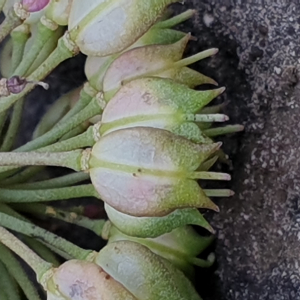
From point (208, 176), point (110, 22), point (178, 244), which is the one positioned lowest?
point (178, 244)

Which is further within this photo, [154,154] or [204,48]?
[204,48]

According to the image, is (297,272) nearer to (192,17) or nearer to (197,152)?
(197,152)

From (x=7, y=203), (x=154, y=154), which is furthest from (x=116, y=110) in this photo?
(x=7, y=203)

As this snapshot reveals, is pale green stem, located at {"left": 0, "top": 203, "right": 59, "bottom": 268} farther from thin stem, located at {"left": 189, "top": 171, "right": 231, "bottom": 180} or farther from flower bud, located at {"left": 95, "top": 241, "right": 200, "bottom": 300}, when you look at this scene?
thin stem, located at {"left": 189, "top": 171, "right": 231, "bottom": 180}

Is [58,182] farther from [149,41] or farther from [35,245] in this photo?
[149,41]

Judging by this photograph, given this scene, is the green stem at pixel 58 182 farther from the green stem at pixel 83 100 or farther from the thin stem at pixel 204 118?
the thin stem at pixel 204 118

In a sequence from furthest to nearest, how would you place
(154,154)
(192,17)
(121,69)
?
(192,17)
(121,69)
(154,154)

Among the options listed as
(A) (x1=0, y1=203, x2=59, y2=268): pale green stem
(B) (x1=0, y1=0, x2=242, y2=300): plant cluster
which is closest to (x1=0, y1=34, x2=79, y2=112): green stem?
(B) (x1=0, y1=0, x2=242, y2=300): plant cluster

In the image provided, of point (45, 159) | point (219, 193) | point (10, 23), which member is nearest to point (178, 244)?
point (219, 193)
